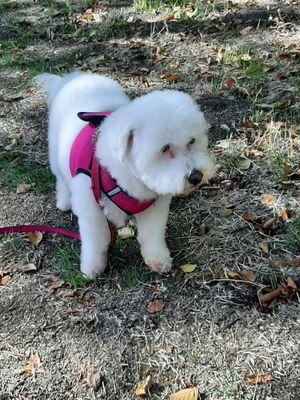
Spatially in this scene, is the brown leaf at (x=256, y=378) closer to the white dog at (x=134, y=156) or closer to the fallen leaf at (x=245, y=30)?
the white dog at (x=134, y=156)

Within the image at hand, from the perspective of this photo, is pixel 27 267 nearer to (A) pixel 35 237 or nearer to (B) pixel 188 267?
(A) pixel 35 237

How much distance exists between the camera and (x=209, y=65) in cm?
505

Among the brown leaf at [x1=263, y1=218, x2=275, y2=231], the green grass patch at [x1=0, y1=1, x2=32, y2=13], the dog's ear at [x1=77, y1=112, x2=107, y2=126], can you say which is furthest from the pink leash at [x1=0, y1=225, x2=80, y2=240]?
the green grass patch at [x1=0, y1=1, x2=32, y2=13]

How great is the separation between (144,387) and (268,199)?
1549 mm

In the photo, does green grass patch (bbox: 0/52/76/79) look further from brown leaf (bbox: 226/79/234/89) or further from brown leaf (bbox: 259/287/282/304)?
brown leaf (bbox: 259/287/282/304)

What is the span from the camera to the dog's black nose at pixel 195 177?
236 cm

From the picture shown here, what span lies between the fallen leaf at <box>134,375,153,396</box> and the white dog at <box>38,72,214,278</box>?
0.72m

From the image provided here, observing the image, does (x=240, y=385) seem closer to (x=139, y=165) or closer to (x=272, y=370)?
(x=272, y=370)

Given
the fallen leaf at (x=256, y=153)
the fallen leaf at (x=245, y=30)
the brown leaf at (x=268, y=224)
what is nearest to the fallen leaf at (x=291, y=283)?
the brown leaf at (x=268, y=224)

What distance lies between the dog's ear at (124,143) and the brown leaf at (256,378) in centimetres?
120

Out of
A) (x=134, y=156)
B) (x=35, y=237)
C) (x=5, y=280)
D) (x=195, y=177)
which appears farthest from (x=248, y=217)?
(x=5, y=280)

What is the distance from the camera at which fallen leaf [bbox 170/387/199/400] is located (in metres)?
2.33

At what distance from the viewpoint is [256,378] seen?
2371 mm

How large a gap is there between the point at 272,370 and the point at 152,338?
2.03 feet
